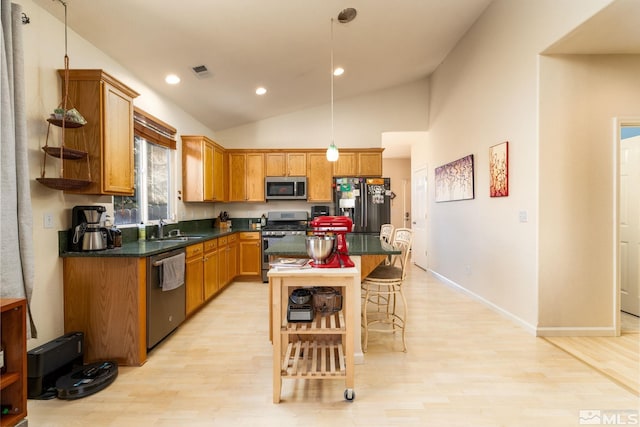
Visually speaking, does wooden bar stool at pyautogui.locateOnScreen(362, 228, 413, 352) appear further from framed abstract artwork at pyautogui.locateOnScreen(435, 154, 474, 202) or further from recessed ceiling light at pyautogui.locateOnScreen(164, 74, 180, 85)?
recessed ceiling light at pyautogui.locateOnScreen(164, 74, 180, 85)

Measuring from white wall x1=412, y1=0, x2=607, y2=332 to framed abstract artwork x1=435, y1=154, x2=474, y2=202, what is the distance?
120mm

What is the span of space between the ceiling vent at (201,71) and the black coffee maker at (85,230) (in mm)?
1901

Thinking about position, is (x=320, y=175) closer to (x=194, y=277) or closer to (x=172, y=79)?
(x=172, y=79)

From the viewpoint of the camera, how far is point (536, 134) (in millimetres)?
2811

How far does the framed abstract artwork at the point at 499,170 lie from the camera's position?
3.23 metres

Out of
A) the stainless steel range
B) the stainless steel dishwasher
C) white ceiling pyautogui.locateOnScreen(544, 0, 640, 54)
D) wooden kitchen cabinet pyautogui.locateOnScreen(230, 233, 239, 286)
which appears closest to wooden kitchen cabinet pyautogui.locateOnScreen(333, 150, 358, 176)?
the stainless steel range

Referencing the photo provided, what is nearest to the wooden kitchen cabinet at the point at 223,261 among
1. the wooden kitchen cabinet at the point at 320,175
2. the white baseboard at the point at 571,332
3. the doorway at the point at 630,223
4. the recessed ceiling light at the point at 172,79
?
the wooden kitchen cabinet at the point at 320,175

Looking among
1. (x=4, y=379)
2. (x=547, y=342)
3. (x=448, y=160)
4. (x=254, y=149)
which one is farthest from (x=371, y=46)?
(x=4, y=379)

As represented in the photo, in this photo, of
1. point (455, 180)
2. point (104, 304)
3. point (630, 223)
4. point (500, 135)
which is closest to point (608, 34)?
point (500, 135)

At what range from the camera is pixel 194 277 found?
335 centimetres

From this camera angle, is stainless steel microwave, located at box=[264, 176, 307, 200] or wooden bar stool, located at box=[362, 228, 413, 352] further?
stainless steel microwave, located at box=[264, 176, 307, 200]

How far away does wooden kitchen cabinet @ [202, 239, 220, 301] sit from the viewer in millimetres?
3676

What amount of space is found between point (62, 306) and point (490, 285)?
420cm

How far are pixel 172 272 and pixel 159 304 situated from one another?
29cm
